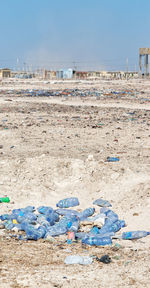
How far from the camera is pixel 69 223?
203 inches

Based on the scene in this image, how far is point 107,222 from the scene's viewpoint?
520 centimetres

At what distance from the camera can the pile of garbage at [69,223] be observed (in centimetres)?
477

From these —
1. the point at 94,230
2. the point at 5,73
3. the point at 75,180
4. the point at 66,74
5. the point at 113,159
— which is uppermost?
the point at 5,73

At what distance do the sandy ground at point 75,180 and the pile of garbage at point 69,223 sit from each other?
0.12 m

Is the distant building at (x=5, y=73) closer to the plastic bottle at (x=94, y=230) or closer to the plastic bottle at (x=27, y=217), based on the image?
the plastic bottle at (x=27, y=217)

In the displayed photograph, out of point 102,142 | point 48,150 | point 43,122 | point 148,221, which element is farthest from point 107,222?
point 43,122

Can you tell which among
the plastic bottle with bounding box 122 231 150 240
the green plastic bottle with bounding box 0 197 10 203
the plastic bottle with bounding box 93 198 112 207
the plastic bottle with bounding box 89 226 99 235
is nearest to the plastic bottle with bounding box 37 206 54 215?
the green plastic bottle with bounding box 0 197 10 203

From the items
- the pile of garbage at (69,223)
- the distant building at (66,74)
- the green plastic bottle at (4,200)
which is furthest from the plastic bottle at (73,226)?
the distant building at (66,74)

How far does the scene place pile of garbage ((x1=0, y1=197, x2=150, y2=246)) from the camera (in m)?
4.77

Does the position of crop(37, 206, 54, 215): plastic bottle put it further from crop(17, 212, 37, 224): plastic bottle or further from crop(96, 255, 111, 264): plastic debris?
crop(96, 255, 111, 264): plastic debris

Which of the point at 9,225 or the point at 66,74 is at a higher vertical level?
the point at 66,74

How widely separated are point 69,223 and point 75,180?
4.79 ft

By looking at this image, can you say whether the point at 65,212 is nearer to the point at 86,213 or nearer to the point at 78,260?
the point at 86,213

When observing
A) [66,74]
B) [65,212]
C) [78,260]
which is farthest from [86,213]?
[66,74]
